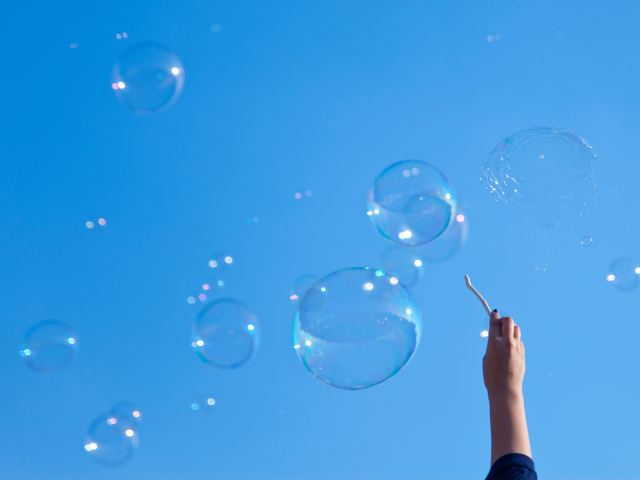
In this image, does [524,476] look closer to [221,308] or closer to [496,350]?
[496,350]

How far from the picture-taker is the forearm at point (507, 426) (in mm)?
1663

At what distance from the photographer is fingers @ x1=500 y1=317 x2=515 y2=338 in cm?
201

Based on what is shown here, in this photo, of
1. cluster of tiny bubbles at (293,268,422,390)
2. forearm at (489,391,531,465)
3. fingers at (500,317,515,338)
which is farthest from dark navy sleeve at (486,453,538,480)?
cluster of tiny bubbles at (293,268,422,390)

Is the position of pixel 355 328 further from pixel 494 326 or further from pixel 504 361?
pixel 504 361

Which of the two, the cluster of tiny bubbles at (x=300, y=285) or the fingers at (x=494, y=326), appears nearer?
the fingers at (x=494, y=326)

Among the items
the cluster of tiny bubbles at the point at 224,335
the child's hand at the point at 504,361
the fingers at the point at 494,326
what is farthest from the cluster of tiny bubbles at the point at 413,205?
the child's hand at the point at 504,361

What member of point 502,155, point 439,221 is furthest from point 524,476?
point 502,155

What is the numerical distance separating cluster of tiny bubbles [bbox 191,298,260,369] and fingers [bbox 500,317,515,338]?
4371 millimetres

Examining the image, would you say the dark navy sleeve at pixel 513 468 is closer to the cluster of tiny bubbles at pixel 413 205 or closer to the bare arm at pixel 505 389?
the bare arm at pixel 505 389

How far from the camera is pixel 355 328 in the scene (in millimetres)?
3729

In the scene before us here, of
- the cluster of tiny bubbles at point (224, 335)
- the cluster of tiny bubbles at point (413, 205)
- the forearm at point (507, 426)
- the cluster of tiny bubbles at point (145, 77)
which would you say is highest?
the cluster of tiny bubbles at point (145, 77)

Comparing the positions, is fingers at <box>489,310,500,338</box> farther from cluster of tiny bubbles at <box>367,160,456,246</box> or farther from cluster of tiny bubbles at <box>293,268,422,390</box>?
cluster of tiny bubbles at <box>367,160,456,246</box>

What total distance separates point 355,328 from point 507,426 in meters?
2.04

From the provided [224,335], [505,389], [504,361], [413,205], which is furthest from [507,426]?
[224,335]
